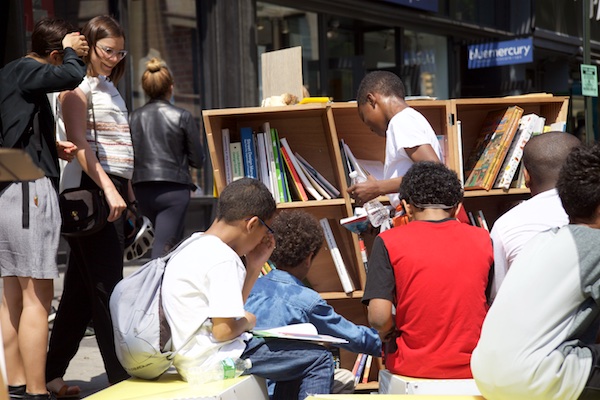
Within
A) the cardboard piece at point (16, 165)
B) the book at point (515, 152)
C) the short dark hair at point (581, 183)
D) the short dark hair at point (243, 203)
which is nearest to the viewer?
the cardboard piece at point (16, 165)

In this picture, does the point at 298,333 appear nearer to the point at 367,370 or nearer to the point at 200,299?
the point at 200,299

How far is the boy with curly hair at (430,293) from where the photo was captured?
11.6 ft

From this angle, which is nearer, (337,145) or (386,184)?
(386,184)

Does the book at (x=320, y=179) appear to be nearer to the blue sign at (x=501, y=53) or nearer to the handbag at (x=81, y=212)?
the handbag at (x=81, y=212)

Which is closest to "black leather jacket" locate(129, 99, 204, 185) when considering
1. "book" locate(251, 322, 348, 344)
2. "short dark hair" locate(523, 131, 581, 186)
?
"book" locate(251, 322, 348, 344)

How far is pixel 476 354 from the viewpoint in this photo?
2723 millimetres

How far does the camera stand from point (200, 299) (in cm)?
350

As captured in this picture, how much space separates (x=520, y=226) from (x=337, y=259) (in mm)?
1865

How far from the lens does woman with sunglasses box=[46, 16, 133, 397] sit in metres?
4.70

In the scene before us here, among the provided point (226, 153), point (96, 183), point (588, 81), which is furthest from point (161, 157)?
point (588, 81)

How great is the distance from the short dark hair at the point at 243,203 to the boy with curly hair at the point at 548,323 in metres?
1.32

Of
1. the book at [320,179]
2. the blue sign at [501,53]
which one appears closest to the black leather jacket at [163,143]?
the book at [320,179]

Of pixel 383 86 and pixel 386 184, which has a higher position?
pixel 383 86

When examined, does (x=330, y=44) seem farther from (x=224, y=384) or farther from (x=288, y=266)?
(x=224, y=384)
